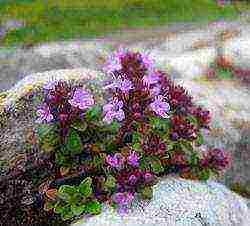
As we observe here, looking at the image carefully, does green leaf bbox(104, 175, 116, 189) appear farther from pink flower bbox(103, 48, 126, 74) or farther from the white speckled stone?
pink flower bbox(103, 48, 126, 74)

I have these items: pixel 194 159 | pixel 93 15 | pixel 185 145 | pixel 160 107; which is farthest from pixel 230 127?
pixel 93 15

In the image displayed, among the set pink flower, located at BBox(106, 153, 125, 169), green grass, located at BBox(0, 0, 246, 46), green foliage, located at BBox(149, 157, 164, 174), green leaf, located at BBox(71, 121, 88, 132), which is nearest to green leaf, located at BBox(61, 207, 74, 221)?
pink flower, located at BBox(106, 153, 125, 169)

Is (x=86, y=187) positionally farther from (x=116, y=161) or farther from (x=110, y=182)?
(x=116, y=161)

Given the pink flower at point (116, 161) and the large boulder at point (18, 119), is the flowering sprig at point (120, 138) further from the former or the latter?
the large boulder at point (18, 119)

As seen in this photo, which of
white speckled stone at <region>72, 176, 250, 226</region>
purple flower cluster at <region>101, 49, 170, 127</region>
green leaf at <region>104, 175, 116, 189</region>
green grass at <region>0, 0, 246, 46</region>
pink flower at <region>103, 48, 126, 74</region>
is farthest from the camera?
green grass at <region>0, 0, 246, 46</region>

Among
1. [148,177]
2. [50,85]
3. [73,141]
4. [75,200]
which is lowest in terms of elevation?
[75,200]

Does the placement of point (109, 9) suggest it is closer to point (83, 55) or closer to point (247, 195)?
point (83, 55)

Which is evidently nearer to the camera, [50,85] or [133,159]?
[133,159]

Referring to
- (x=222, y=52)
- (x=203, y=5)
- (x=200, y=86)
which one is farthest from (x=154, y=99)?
(x=203, y=5)
